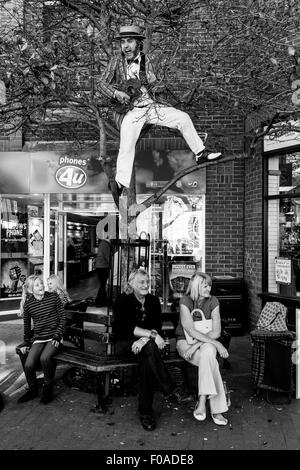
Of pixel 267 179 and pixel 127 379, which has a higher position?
pixel 267 179

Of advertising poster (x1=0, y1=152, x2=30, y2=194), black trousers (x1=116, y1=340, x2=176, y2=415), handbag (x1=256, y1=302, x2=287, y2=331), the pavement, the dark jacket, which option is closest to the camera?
the pavement

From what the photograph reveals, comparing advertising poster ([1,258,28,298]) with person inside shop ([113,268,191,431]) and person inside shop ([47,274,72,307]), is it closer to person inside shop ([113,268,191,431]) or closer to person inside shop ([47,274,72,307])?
person inside shop ([47,274,72,307])

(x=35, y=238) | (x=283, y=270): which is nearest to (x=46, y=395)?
(x=283, y=270)

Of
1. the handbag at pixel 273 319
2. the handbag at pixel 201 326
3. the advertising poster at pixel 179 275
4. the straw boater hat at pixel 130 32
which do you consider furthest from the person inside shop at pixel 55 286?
the straw boater hat at pixel 130 32

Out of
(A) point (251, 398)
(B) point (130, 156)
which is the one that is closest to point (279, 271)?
(A) point (251, 398)

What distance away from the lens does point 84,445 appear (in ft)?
13.0

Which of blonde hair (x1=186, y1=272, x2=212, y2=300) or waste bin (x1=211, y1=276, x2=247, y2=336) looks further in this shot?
waste bin (x1=211, y1=276, x2=247, y2=336)

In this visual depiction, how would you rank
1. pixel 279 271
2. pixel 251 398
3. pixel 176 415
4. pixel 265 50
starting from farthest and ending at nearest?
1. pixel 279 271
2. pixel 265 50
3. pixel 251 398
4. pixel 176 415

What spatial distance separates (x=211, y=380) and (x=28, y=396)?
80.0 inches

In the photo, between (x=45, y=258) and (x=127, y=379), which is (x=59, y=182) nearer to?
(x=45, y=258)

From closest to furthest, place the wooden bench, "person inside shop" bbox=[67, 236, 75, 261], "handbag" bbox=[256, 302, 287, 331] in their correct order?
the wooden bench < "handbag" bbox=[256, 302, 287, 331] < "person inside shop" bbox=[67, 236, 75, 261]

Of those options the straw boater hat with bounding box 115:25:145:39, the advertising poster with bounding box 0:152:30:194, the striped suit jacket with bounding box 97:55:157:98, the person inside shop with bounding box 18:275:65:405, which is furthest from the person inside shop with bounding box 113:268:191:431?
the advertising poster with bounding box 0:152:30:194

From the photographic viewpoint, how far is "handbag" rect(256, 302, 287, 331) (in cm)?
533
